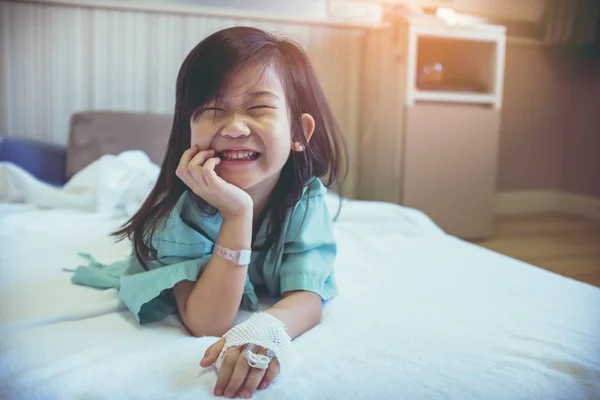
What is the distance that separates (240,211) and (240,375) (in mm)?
158

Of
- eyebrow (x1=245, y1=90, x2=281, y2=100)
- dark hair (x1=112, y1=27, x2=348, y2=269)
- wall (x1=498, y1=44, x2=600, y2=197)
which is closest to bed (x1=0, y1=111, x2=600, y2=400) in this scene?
dark hair (x1=112, y1=27, x2=348, y2=269)

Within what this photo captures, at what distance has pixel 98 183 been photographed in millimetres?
1184

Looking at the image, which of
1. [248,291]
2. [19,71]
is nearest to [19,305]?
[248,291]

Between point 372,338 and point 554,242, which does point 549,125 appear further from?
point 372,338

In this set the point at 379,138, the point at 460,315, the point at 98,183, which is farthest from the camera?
the point at 379,138

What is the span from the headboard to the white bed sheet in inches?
24.0

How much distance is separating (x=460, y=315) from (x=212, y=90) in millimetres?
338

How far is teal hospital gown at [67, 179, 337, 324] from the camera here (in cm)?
58

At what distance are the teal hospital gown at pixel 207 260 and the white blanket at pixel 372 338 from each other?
0.07ft

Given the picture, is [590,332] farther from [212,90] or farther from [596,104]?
[596,104]

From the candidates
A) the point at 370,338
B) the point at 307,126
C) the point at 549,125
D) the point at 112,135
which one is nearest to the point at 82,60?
the point at 112,135

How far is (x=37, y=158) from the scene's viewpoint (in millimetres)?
1466

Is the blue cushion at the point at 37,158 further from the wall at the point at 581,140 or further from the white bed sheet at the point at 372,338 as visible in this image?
the wall at the point at 581,140

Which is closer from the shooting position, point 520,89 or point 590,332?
point 590,332
